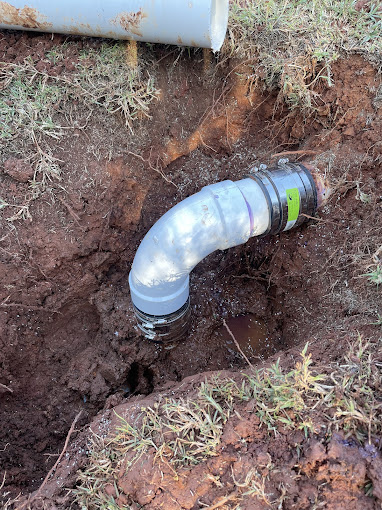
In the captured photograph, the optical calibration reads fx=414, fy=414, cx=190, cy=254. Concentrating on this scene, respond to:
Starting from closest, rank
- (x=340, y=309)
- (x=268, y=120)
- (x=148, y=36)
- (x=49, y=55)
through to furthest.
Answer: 1. (x=340, y=309)
2. (x=148, y=36)
3. (x=49, y=55)
4. (x=268, y=120)

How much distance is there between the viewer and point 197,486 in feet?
5.08

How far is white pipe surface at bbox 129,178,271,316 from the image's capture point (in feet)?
7.01

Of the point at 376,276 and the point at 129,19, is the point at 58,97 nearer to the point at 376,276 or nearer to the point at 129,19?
Answer: the point at 129,19

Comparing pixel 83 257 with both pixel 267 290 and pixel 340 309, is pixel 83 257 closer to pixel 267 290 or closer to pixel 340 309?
pixel 267 290

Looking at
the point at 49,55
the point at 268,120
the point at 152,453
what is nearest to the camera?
the point at 152,453

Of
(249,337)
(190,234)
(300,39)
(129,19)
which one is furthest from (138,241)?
(300,39)

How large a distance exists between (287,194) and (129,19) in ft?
4.24

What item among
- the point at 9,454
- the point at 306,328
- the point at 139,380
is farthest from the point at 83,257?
the point at 306,328

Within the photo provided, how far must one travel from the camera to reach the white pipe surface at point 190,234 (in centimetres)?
214

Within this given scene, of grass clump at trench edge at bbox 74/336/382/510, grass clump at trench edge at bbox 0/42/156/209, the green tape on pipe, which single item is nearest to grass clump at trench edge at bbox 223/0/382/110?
the green tape on pipe

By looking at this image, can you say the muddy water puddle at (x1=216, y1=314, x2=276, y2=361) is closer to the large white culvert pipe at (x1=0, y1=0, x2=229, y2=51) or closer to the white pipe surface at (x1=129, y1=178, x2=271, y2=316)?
the white pipe surface at (x1=129, y1=178, x2=271, y2=316)

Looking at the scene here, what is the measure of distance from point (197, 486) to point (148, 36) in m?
2.27

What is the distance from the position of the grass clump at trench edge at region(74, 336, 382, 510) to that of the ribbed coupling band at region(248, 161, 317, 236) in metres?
0.87

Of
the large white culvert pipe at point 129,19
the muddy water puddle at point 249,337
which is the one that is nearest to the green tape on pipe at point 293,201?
the muddy water puddle at point 249,337
